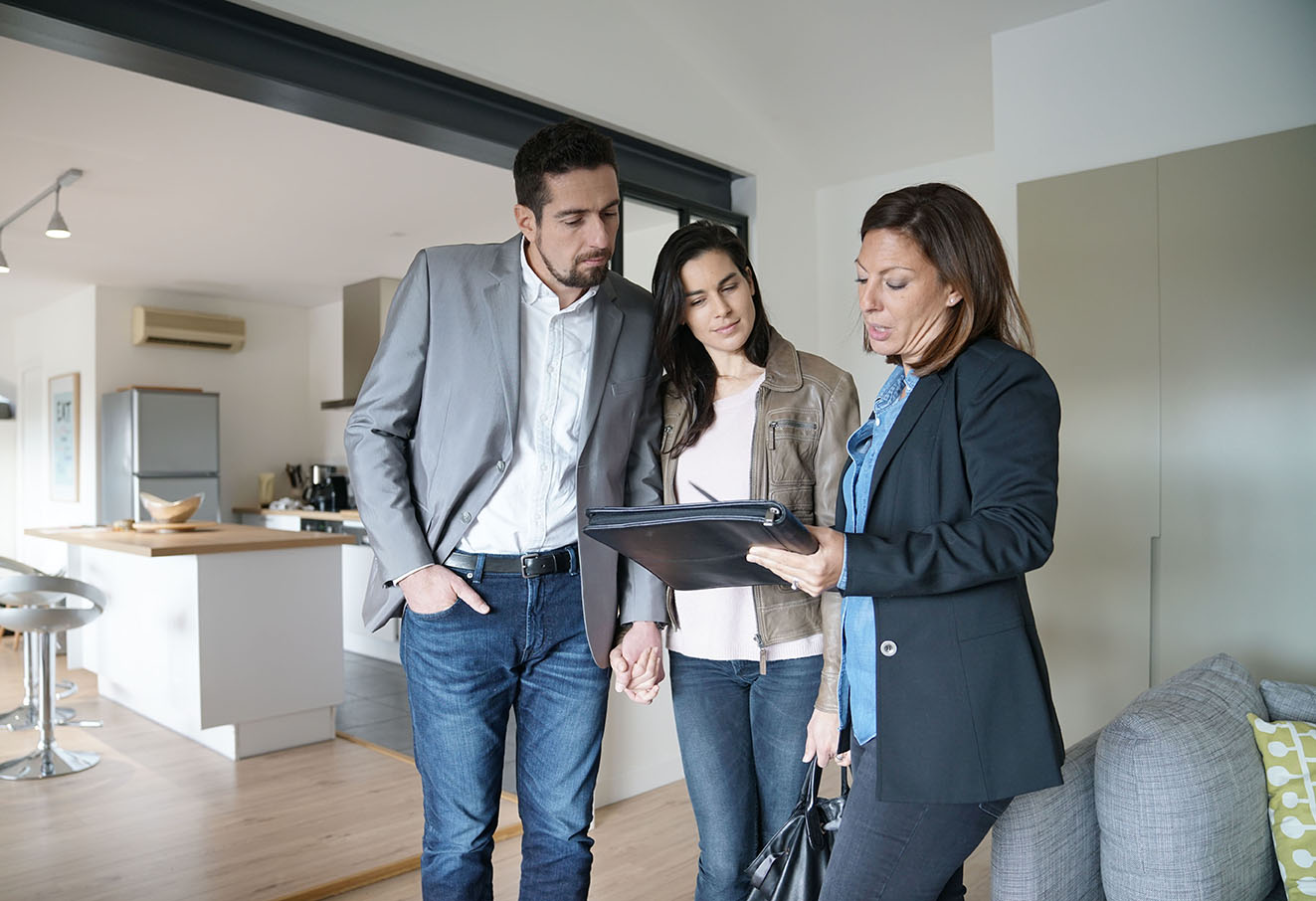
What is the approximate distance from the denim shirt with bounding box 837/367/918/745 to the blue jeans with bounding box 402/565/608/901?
542 mm

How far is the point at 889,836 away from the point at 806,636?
48 cm

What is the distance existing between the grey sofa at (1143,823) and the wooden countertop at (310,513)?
4940 millimetres

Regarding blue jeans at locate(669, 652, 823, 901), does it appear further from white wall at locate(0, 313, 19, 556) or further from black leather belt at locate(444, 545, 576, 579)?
white wall at locate(0, 313, 19, 556)

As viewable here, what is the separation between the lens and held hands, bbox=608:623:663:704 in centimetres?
172

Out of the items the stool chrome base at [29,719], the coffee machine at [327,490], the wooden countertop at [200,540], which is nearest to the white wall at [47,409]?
the coffee machine at [327,490]

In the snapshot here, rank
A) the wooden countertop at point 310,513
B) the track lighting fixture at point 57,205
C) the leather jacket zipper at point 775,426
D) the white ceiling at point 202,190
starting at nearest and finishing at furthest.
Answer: the leather jacket zipper at point 775,426, the white ceiling at point 202,190, the track lighting fixture at point 57,205, the wooden countertop at point 310,513

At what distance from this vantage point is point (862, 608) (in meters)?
1.30

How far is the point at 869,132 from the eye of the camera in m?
3.65

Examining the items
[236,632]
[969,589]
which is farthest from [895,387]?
[236,632]

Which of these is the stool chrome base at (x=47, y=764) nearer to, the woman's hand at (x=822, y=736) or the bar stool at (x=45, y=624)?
the bar stool at (x=45, y=624)

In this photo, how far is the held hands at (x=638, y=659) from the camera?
67.9 inches

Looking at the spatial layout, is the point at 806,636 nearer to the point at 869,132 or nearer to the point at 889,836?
the point at 889,836

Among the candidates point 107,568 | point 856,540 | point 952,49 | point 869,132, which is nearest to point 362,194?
point 107,568

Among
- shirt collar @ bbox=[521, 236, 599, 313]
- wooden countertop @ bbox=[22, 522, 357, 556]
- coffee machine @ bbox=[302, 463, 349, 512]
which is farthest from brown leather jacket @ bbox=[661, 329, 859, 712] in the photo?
coffee machine @ bbox=[302, 463, 349, 512]
